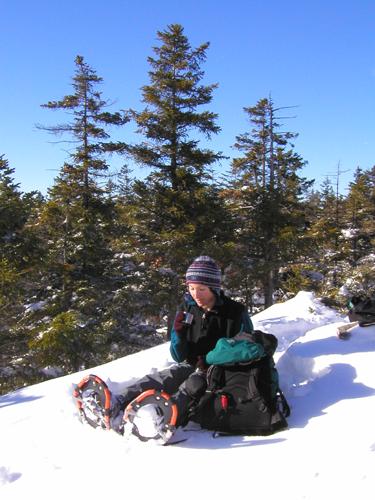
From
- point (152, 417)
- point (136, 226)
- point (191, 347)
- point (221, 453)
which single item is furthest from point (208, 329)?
point (136, 226)

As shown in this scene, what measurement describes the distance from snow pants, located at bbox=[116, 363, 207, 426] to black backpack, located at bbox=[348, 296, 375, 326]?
9.32ft

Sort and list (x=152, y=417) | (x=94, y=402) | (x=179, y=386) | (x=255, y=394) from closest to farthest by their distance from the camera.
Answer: (x=152, y=417), (x=255, y=394), (x=94, y=402), (x=179, y=386)

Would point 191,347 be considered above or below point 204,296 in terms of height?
below

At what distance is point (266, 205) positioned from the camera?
20.9 meters

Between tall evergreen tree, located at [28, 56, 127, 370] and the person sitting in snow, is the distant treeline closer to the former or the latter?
tall evergreen tree, located at [28, 56, 127, 370]

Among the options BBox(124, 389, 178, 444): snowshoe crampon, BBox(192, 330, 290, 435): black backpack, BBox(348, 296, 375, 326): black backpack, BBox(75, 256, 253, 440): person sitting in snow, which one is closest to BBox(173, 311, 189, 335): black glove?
BBox(75, 256, 253, 440): person sitting in snow

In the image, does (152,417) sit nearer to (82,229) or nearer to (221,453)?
(221,453)

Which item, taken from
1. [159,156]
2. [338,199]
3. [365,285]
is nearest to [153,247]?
[159,156]

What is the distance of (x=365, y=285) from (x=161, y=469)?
1120cm

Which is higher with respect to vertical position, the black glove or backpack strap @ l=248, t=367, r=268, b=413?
the black glove

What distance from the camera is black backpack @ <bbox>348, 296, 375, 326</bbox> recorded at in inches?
221

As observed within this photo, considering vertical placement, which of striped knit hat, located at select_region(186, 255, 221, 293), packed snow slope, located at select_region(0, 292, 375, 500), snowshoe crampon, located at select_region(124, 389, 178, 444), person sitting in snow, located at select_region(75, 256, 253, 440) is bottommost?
packed snow slope, located at select_region(0, 292, 375, 500)

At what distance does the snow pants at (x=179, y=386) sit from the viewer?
12.0 feet

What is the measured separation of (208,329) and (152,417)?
121 centimetres
